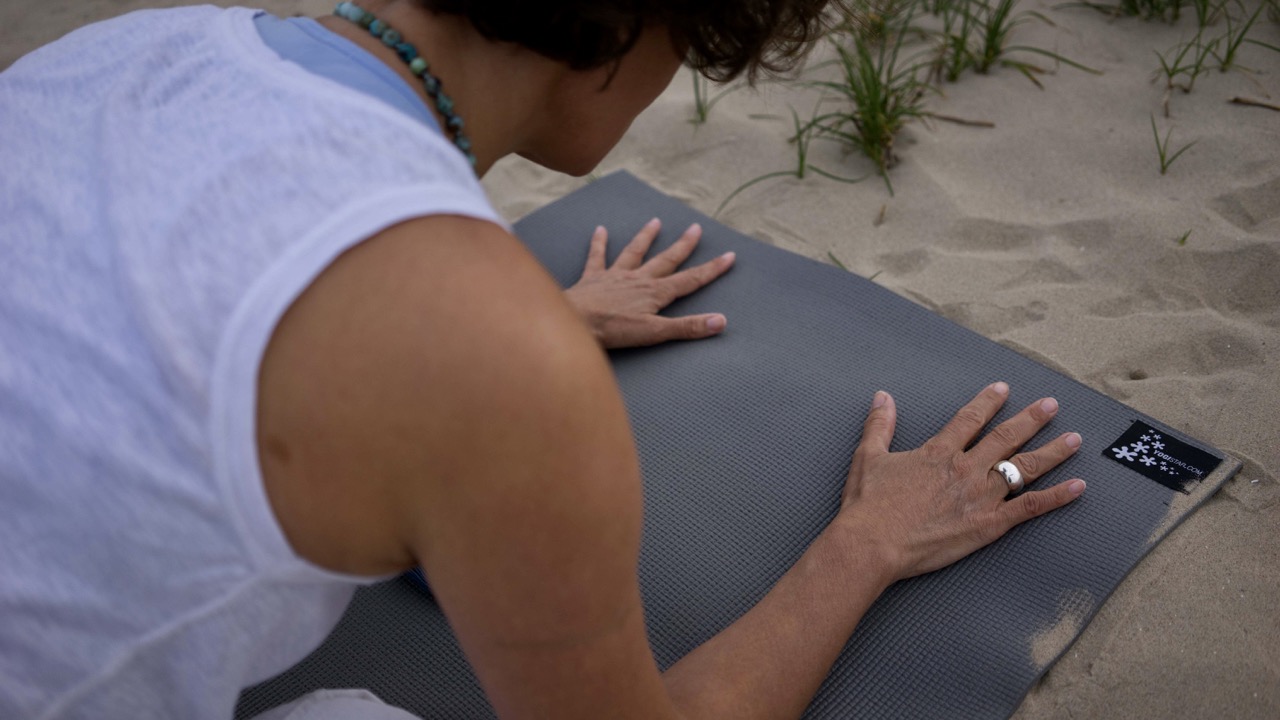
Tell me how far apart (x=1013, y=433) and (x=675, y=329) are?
661 mm

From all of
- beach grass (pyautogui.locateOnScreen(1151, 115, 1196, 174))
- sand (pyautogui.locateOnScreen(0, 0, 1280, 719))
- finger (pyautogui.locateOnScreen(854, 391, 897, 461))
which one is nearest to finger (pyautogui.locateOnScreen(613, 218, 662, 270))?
sand (pyautogui.locateOnScreen(0, 0, 1280, 719))

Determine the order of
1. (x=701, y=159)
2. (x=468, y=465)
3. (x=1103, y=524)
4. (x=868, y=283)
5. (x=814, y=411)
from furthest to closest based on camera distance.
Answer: (x=701, y=159) < (x=868, y=283) < (x=814, y=411) < (x=1103, y=524) < (x=468, y=465)

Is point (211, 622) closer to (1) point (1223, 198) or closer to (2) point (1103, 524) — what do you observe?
(2) point (1103, 524)

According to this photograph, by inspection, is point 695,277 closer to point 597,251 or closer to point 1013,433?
point 597,251

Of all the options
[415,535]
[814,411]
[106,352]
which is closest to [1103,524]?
[814,411]

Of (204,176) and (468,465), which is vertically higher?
(204,176)

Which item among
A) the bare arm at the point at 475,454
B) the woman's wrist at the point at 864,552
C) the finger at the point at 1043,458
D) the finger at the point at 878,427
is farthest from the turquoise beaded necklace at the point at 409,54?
the finger at the point at 1043,458

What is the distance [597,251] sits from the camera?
2176 millimetres

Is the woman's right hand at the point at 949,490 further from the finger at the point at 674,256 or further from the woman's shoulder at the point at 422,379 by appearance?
the woman's shoulder at the point at 422,379

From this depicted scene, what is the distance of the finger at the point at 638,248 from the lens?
214 cm

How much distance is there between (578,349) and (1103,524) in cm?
116

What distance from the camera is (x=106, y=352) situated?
75 cm

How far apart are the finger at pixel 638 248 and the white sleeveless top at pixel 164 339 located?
4.21 ft

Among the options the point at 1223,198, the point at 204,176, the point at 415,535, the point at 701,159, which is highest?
the point at 204,176
